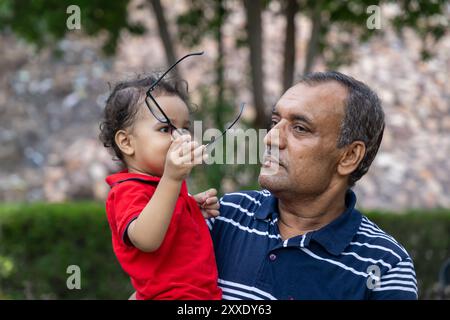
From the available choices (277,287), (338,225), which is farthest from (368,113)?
(277,287)

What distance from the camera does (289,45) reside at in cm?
810

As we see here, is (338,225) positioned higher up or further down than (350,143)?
further down

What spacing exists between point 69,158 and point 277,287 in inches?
467

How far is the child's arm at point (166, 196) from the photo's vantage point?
2.40 meters

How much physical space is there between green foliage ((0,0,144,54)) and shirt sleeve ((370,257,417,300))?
17.6 feet

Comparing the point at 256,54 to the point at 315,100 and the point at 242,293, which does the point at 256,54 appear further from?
the point at 242,293

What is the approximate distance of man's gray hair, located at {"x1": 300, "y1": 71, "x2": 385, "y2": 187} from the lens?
2916mm

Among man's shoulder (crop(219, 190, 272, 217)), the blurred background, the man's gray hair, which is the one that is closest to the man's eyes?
the man's gray hair

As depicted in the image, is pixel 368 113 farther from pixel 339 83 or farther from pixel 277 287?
pixel 277 287

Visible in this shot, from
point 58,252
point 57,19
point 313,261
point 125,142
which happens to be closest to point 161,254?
point 125,142

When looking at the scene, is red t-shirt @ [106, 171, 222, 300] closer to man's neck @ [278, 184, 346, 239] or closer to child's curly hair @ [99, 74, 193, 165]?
child's curly hair @ [99, 74, 193, 165]

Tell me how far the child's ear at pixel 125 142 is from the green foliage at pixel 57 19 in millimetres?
4758

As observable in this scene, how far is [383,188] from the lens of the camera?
13531 millimetres

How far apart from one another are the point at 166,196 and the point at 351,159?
92 cm
